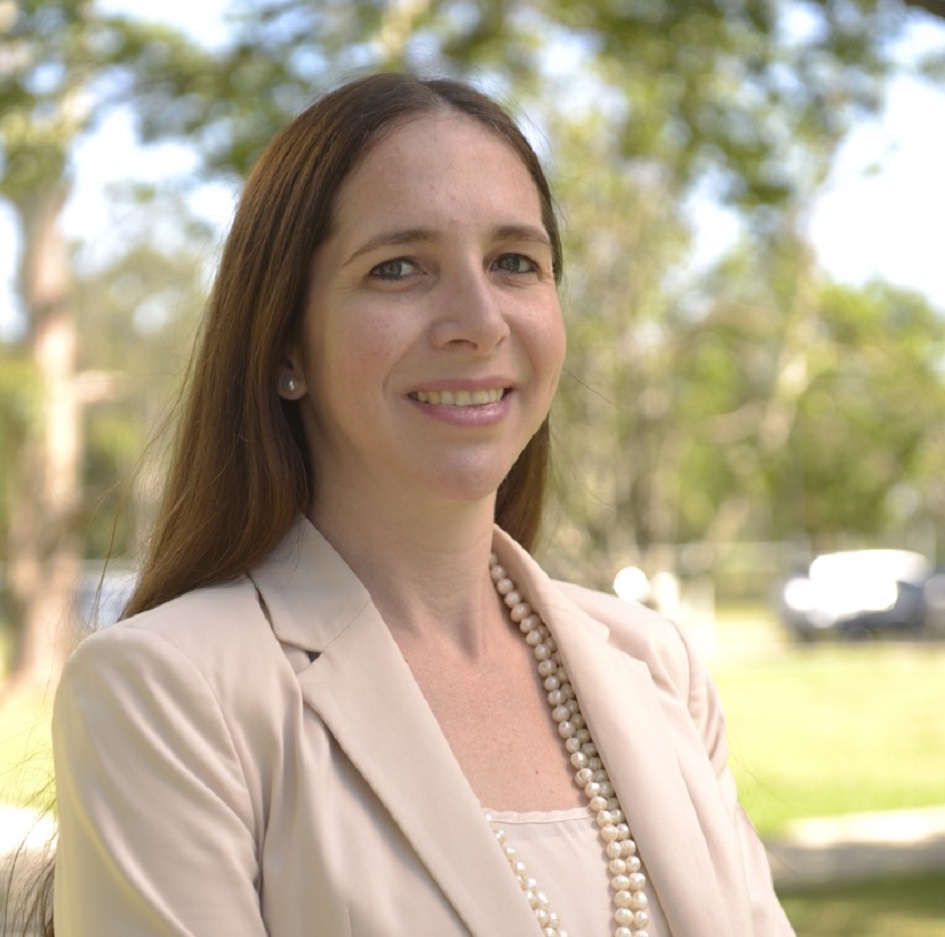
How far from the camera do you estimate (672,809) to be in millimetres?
2102

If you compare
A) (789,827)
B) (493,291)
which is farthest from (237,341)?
(789,827)

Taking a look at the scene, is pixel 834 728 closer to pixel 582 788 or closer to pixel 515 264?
pixel 582 788

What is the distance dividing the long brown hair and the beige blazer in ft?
0.22

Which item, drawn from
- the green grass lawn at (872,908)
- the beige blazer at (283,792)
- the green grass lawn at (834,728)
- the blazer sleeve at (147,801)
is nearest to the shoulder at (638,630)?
the beige blazer at (283,792)

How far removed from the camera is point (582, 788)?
2111mm

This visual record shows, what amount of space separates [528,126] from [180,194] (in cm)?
792

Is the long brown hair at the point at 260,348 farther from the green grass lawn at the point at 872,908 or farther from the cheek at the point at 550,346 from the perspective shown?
the green grass lawn at the point at 872,908

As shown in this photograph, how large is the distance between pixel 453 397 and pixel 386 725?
40 centimetres

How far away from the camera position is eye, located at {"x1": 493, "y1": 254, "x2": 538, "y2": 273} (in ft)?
6.68

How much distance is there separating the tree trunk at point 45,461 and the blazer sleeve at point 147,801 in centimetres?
1355

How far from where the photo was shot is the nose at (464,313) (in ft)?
6.39

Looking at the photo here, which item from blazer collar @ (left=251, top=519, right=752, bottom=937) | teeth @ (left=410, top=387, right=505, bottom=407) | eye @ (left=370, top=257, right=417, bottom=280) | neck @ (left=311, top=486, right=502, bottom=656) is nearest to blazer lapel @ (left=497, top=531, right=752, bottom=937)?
blazer collar @ (left=251, top=519, right=752, bottom=937)

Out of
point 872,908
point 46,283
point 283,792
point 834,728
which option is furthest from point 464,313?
point 46,283

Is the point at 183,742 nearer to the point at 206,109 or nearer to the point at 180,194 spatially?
the point at 206,109
